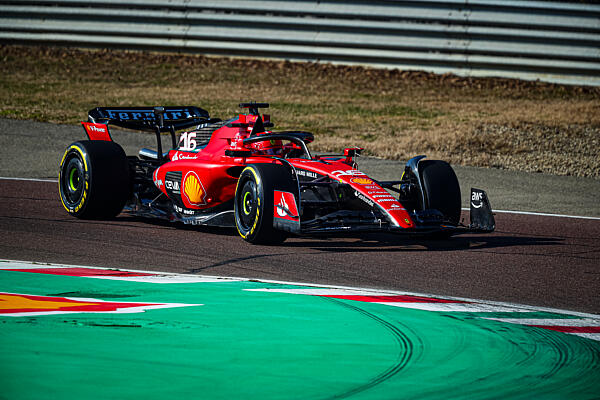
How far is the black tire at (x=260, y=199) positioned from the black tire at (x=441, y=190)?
1.41m

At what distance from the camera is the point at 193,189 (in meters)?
8.98

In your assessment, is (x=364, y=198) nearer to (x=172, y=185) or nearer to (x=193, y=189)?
(x=193, y=189)

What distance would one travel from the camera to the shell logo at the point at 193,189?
892cm

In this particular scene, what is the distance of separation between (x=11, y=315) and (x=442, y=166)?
481cm

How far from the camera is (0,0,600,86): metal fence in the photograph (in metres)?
19.1

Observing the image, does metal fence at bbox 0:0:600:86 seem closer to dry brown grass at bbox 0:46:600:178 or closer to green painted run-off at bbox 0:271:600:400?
dry brown grass at bbox 0:46:600:178

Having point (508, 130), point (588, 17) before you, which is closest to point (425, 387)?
point (508, 130)

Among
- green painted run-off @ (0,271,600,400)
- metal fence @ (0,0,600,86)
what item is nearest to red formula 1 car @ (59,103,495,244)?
green painted run-off @ (0,271,600,400)

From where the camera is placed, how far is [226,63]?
73.0ft

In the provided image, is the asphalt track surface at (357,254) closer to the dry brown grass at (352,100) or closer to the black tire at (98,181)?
the black tire at (98,181)

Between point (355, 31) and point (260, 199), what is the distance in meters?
12.9

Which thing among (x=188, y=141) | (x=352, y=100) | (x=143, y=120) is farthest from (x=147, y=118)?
(x=352, y=100)

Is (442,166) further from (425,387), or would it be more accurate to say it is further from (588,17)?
(588,17)

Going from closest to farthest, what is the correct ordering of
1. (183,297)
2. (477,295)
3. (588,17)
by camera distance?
(183,297) < (477,295) < (588,17)
